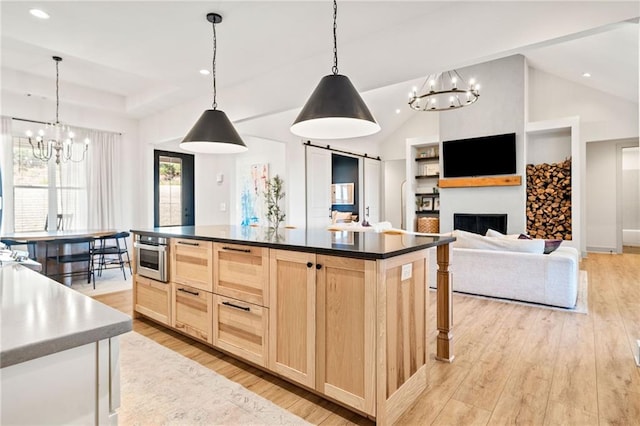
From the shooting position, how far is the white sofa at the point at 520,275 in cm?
374

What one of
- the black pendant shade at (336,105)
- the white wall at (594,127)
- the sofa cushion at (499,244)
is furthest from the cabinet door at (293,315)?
the white wall at (594,127)

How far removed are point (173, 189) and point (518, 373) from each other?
7068 mm

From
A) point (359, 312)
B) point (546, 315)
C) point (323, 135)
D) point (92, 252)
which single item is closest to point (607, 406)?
point (359, 312)

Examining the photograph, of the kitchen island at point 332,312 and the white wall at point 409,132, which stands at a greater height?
the white wall at point 409,132

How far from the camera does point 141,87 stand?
559 cm

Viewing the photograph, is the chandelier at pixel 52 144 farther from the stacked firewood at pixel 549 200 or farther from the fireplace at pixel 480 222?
the stacked firewood at pixel 549 200

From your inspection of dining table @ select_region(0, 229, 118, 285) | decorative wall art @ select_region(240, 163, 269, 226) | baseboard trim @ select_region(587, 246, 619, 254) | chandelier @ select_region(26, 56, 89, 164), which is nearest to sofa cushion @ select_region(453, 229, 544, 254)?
decorative wall art @ select_region(240, 163, 269, 226)

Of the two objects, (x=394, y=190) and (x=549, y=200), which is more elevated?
(x=394, y=190)

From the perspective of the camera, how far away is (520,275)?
13.1 ft

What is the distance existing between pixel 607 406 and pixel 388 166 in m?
9.42

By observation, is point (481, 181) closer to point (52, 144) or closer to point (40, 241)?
point (40, 241)

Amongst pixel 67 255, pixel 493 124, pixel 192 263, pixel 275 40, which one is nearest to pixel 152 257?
pixel 192 263

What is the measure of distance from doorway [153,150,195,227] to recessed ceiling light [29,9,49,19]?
3.90m

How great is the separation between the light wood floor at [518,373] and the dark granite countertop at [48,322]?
1.41 meters
